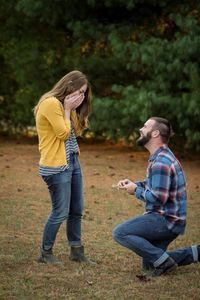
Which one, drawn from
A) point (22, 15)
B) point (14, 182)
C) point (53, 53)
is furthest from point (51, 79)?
point (14, 182)

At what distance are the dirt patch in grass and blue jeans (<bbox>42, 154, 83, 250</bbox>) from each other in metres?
0.28

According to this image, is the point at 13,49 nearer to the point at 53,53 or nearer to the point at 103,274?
the point at 53,53

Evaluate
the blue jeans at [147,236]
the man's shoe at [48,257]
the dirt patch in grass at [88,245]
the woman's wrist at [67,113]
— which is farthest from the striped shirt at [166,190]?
the man's shoe at [48,257]

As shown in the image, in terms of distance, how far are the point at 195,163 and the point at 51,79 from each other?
14.4 feet

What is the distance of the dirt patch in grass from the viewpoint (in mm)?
5707

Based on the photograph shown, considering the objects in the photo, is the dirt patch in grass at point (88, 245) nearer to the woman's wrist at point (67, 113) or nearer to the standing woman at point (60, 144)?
the standing woman at point (60, 144)

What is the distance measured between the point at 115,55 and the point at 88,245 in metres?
Result: 7.89

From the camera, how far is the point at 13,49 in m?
18.3

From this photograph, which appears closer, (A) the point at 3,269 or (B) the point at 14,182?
(A) the point at 3,269

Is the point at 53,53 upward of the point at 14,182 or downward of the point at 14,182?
upward

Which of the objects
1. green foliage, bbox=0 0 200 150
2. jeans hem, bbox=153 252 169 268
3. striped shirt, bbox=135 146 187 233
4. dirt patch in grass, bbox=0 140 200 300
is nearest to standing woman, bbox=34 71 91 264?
dirt patch in grass, bbox=0 140 200 300

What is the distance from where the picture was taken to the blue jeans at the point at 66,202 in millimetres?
6387

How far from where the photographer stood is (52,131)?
636 cm

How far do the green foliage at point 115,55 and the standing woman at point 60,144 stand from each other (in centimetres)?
637
